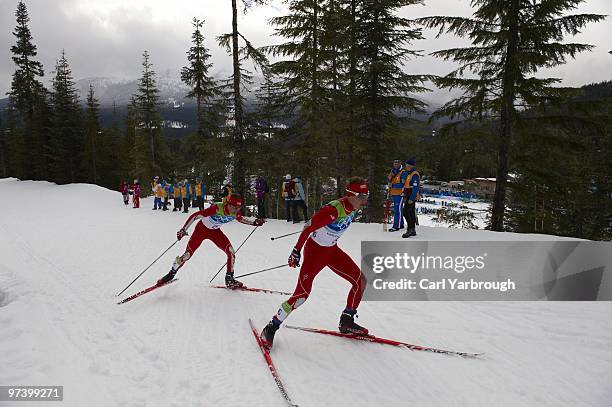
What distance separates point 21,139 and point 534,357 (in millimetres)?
55366

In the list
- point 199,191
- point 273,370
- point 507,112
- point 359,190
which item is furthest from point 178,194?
point 273,370

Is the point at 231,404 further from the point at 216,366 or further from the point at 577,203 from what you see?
the point at 577,203

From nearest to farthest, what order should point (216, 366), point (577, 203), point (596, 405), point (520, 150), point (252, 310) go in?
1. point (596, 405)
2. point (216, 366)
3. point (252, 310)
4. point (520, 150)
5. point (577, 203)

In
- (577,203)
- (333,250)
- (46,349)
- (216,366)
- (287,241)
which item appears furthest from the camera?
(577,203)

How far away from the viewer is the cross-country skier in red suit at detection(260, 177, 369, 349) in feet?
14.4

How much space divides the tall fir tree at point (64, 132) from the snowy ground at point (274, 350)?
121 ft

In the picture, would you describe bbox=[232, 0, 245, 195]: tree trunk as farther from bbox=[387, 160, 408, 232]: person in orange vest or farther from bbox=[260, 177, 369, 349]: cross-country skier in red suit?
bbox=[260, 177, 369, 349]: cross-country skier in red suit

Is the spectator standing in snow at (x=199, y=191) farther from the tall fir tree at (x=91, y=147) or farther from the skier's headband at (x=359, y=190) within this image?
the tall fir tree at (x=91, y=147)

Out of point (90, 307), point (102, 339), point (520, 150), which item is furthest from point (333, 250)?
point (520, 150)

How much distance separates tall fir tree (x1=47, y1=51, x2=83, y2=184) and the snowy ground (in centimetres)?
3679

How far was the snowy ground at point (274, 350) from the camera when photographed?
361cm

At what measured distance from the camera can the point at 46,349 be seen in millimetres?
4375

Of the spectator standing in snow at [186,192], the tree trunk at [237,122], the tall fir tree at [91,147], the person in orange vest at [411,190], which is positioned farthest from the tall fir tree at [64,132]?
the person in orange vest at [411,190]

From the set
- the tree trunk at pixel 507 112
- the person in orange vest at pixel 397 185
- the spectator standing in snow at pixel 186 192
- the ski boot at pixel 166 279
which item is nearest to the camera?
the ski boot at pixel 166 279
